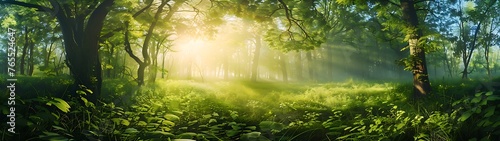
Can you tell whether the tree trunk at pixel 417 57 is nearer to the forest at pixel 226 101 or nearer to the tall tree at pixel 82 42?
the forest at pixel 226 101

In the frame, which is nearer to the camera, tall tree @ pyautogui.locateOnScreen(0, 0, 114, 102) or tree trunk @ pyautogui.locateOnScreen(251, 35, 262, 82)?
tall tree @ pyautogui.locateOnScreen(0, 0, 114, 102)

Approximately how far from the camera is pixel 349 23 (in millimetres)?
31781

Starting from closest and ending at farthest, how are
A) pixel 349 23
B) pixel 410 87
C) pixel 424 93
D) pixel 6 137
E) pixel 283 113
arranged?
pixel 6 137
pixel 283 113
pixel 424 93
pixel 410 87
pixel 349 23

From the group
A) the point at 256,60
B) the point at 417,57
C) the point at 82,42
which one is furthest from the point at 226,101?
the point at 256,60

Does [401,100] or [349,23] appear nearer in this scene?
[401,100]

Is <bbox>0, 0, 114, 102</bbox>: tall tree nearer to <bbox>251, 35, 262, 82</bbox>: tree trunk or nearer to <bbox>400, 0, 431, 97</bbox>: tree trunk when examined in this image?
<bbox>400, 0, 431, 97</bbox>: tree trunk

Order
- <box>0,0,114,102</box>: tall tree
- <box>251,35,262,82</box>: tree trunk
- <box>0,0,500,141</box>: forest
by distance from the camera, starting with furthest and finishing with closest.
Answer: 1. <box>251,35,262,82</box>: tree trunk
2. <box>0,0,114,102</box>: tall tree
3. <box>0,0,500,141</box>: forest

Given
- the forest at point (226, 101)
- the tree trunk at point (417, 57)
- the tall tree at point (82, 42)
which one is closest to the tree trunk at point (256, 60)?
the forest at point (226, 101)

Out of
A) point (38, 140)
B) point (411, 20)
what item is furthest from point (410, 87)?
point (38, 140)

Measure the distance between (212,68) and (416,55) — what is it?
56.1 m

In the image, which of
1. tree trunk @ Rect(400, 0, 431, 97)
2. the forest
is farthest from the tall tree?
tree trunk @ Rect(400, 0, 431, 97)

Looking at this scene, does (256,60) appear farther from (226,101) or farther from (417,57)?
(417,57)

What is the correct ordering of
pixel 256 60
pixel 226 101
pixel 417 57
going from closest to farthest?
pixel 417 57
pixel 226 101
pixel 256 60

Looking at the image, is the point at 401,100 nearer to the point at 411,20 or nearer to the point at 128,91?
the point at 411,20
